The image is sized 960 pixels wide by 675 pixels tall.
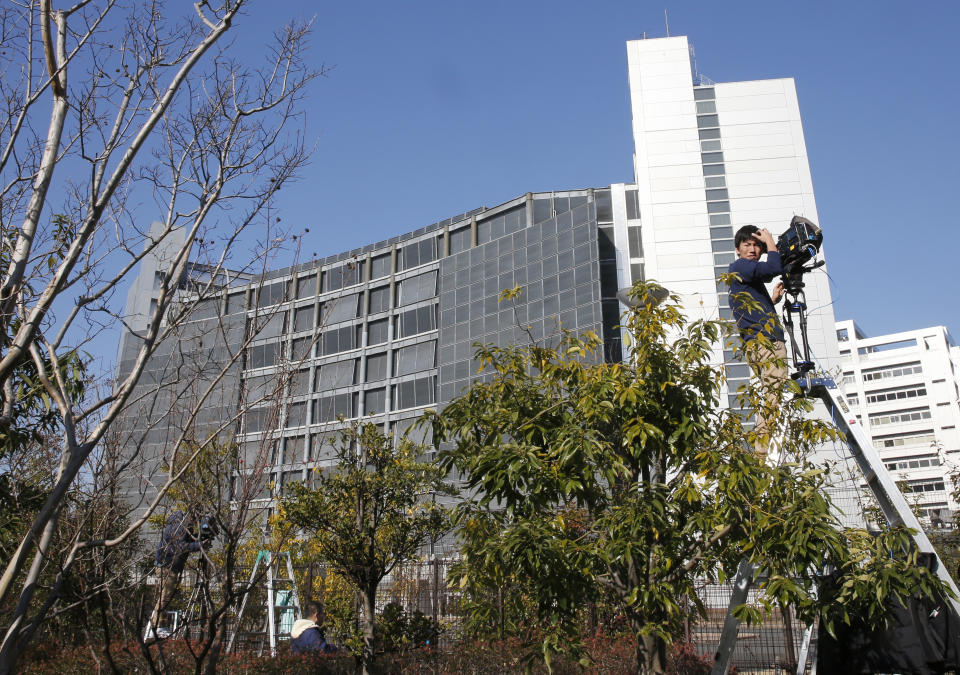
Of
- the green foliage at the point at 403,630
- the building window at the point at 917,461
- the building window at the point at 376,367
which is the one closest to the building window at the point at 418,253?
the building window at the point at 376,367

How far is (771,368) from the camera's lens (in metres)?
5.59

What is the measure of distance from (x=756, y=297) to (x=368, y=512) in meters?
6.68

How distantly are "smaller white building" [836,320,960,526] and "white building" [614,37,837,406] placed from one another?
40051 millimetres

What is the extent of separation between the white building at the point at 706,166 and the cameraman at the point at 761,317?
32.0m

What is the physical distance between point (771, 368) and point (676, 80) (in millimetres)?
42636

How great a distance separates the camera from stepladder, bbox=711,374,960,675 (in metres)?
4.73

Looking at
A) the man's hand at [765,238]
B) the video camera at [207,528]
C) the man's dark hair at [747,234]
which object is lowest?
the video camera at [207,528]

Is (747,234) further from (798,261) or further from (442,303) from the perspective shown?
(442,303)

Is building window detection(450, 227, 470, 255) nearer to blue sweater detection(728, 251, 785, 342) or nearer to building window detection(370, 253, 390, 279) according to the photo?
building window detection(370, 253, 390, 279)

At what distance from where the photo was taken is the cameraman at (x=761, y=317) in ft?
17.8

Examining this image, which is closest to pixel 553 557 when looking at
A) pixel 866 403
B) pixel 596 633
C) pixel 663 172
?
pixel 596 633

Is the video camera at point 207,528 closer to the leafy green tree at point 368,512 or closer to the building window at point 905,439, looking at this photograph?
the leafy green tree at point 368,512

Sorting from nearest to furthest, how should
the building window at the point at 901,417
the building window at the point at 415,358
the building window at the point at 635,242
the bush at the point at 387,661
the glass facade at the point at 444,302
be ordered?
the bush at the point at 387,661 < the glass facade at the point at 444,302 < the building window at the point at 635,242 < the building window at the point at 415,358 < the building window at the point at 901,417

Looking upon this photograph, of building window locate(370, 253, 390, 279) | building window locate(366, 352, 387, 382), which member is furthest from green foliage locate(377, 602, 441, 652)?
building window locate(370, 253, 390, 279)
